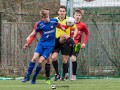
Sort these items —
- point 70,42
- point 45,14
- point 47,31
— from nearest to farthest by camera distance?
point 45,14 → point 47,31 → point 70,42

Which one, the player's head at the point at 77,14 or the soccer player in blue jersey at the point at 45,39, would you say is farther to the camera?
the player's head at the point at 77,14

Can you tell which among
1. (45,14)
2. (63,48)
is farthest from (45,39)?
(63,48)

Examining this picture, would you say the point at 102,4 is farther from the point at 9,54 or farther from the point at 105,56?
the point at 9,54

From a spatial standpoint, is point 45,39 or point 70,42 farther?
point 70,42

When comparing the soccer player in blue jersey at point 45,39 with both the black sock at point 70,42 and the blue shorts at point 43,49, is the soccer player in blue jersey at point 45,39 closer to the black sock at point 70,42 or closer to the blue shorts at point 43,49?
the blue shorts at point 43,49

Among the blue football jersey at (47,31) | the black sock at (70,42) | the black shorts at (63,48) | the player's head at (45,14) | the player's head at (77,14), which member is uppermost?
the player's head at (45,14)

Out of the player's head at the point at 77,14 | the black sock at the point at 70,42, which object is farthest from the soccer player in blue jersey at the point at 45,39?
the player's head at the point at 77,14

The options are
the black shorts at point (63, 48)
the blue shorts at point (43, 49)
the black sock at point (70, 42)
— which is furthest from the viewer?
the black shorts at point (63, 48)

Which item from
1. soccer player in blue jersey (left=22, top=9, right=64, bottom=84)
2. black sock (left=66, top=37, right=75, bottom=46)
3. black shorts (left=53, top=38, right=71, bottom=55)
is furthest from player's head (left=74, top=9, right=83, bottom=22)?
soccer player in blue jersey (left=22, top=9, right=64, bottom=84)

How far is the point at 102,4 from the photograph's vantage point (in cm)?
1870

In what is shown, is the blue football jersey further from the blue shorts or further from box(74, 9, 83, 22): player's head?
box(74, 9, 83, 22): player's head

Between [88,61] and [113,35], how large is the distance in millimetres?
1181

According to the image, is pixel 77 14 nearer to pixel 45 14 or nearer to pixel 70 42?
pixel 70 42

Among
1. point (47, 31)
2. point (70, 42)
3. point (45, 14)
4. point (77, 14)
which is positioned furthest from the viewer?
point (77, 14)
